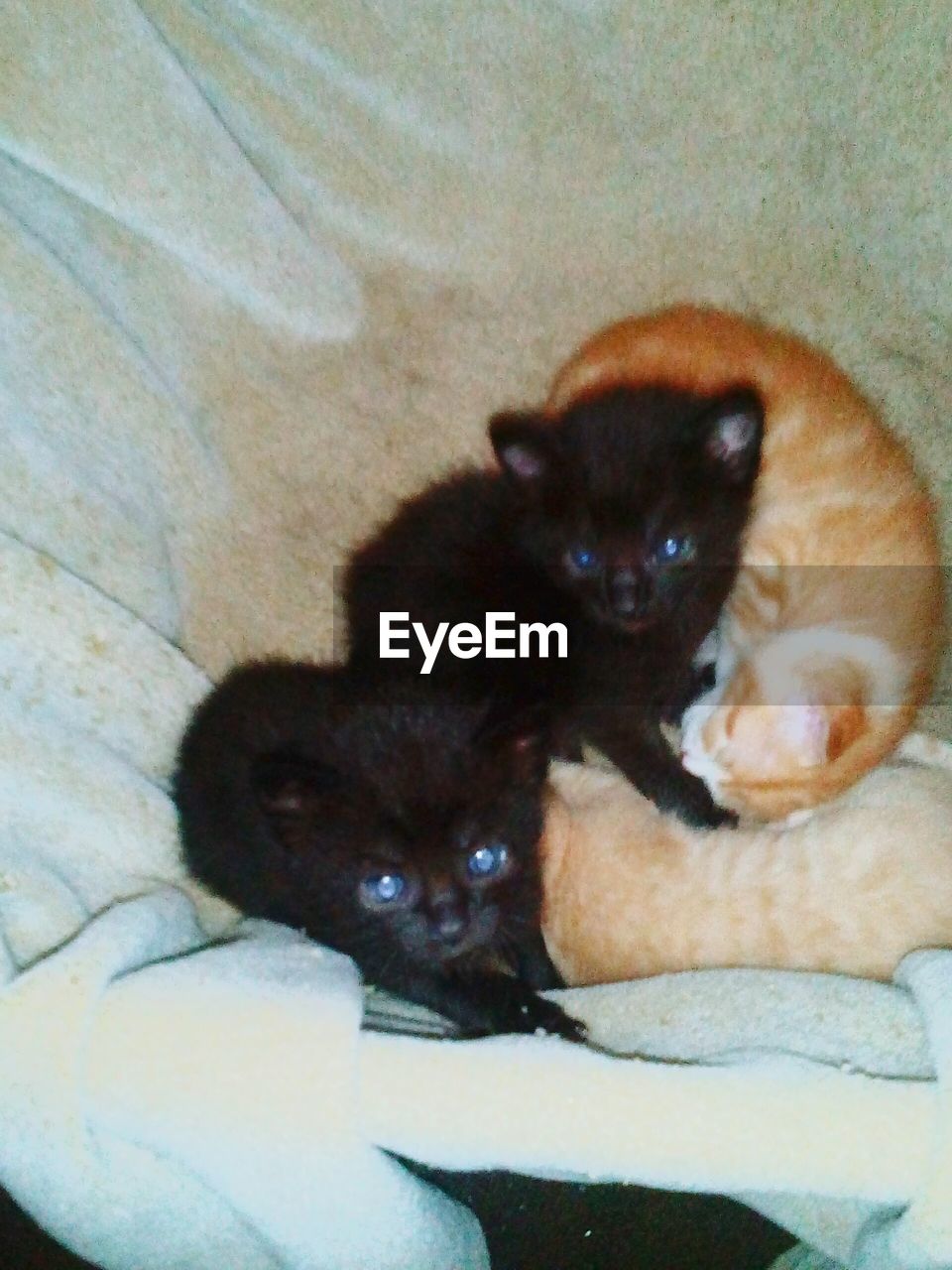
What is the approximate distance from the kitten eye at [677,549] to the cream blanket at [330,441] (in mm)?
485

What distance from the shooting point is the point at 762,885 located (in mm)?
1396

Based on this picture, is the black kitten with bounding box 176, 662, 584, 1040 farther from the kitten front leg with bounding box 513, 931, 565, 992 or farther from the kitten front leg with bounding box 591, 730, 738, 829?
the kitten front leg with bounding box 591, 730, 738, 829

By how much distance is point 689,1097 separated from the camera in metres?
1.03

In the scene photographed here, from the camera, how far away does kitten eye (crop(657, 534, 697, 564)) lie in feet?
4.85

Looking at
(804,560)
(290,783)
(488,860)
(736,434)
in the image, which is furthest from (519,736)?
(804,560)

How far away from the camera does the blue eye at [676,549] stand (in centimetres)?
148

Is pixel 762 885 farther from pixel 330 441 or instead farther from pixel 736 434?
pixel 330 441

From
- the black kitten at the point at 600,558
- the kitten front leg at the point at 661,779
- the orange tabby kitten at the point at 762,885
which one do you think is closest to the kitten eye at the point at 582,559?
the black kitten at the point at 600,558

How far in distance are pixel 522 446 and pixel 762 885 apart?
68cm

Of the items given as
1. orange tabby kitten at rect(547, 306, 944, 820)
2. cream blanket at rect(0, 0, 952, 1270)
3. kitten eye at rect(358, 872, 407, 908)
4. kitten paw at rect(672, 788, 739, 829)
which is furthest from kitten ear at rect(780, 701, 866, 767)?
kitten eye at rect(358, 872, 407, 908)

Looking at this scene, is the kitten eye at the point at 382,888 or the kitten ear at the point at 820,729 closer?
the kitten eye at the point at 382,888

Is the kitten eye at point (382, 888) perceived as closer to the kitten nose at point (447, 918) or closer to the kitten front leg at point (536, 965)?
the kitten nose at point (447, 918)

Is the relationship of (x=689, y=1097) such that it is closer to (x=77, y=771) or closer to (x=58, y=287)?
(x=77, y=771)

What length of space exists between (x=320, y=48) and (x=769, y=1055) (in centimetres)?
148
